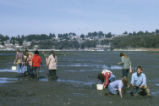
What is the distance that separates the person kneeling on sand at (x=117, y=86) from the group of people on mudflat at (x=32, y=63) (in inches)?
247

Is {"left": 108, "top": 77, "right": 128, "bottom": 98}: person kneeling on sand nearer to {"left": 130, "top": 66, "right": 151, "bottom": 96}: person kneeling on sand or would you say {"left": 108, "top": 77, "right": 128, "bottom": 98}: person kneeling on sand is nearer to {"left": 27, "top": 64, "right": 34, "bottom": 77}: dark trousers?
{"left": 130, "top": 66, "right": 151, "bottom": 96}: person kneeling on sand

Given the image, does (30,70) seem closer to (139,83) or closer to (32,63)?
(32,63)

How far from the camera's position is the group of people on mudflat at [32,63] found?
1820 cm

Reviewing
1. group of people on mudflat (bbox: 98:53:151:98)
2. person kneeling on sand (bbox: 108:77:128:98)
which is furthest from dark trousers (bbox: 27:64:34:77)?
person kneeling on sand (bbox: 108:77:128:98)

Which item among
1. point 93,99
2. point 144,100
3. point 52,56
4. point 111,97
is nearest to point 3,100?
point 93,99

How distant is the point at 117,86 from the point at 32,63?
7.21 meters

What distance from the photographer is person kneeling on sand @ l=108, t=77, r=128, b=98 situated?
1219 centimetres

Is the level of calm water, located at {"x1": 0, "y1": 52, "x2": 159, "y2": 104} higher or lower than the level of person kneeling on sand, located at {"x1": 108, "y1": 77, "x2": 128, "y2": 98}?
lower

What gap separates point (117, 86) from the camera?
495 inches

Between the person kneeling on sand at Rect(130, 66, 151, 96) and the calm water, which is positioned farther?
the calm water

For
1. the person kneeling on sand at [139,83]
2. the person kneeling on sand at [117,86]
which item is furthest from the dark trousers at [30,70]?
the person kneeling on sand at [139,83]

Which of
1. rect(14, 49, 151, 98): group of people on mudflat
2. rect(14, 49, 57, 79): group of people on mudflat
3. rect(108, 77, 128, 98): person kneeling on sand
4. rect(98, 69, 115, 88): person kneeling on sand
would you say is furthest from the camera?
rect(14, 49, 57, 79): group of people on mudflat

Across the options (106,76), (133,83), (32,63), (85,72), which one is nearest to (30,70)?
(32,63)

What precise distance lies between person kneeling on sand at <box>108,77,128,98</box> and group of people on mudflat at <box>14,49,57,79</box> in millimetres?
6286
